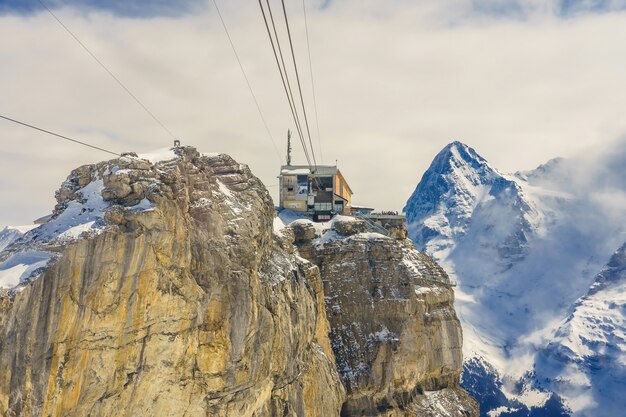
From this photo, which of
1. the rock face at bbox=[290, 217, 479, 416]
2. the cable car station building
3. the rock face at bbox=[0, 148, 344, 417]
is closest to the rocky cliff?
the rock face at bbox=[0, 148, 344, 417]

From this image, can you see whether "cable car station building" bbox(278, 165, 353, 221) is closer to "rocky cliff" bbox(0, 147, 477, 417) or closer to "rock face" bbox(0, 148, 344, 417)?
"rocky cliff" bbox(0, 147, 477, 417)

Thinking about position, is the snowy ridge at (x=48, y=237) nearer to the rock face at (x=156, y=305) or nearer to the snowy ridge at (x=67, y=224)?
the snowy ridge at (x=67, y=224)

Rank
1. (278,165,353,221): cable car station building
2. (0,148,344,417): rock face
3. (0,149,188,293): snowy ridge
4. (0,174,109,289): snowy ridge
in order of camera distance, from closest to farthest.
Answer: (0,148,344,417): rock face → (0,174,109,289): snowy ridge → (0,149,188,293): snowy ridge → (278,165,353,221): cable car station building

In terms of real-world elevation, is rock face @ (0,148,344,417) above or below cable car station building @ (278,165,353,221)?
below

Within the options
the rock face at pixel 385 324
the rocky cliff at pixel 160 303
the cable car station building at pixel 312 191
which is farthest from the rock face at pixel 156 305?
the cable car station building at pixel 312 191

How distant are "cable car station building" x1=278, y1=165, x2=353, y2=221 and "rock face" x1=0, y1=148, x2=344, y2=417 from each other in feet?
107

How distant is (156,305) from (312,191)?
157 feet

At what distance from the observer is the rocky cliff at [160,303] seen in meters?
31.3

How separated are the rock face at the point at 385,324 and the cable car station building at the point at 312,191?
410 centimetres

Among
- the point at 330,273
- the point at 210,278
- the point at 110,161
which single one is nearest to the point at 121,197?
the point at 110,161

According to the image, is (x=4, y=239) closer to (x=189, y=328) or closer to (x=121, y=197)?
(x=121, y=197)

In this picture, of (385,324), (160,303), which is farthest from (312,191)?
(160,303)

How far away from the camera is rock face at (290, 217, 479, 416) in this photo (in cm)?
6900

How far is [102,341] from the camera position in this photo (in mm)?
33344
